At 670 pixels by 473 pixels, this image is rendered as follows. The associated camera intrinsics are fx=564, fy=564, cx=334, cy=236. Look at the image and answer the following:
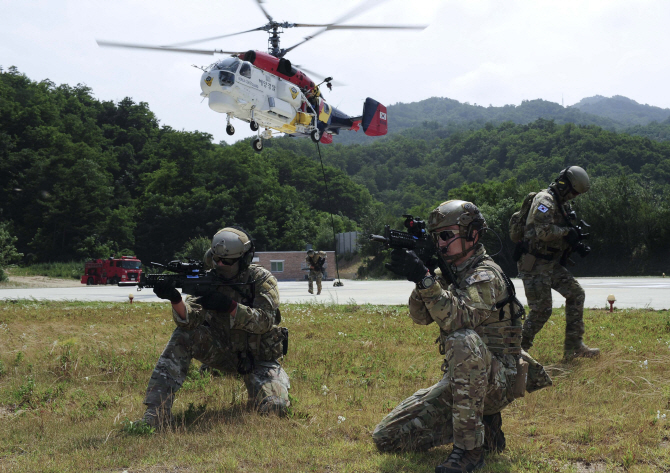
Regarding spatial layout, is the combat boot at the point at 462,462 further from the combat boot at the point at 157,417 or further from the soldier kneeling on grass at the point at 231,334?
the combat boot at the point at 157,417

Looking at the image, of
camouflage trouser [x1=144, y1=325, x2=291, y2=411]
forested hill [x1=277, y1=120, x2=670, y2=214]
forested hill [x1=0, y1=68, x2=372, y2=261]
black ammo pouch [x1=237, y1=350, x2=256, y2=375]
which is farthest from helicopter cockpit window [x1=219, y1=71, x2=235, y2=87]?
forested hill [x1=277, y1=120, x2=670, y2=214]

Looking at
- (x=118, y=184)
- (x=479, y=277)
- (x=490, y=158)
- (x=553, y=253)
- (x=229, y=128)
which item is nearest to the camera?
(x=479, y=277)

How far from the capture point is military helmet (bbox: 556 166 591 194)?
270 inches

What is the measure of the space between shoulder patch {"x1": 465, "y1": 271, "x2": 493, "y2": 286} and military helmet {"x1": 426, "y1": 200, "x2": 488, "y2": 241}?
1.13 ft

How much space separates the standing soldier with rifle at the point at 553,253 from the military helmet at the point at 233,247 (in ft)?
11.7

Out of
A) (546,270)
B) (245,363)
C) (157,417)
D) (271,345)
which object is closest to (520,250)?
(546,270)

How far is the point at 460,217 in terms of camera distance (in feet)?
14.2

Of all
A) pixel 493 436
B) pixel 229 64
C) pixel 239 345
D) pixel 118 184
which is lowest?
pixel 493 436

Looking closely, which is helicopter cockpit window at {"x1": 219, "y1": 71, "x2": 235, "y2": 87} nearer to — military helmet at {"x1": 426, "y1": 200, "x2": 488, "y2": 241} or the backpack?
the backpack

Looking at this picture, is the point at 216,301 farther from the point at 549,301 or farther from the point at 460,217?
the point at 549,301

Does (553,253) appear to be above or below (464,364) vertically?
above

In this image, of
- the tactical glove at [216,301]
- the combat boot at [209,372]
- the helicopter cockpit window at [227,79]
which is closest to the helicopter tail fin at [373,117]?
the helicopter cockpit window at [227,79]

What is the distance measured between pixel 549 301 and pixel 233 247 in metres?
3.95

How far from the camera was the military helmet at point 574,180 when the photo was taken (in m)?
6.86
